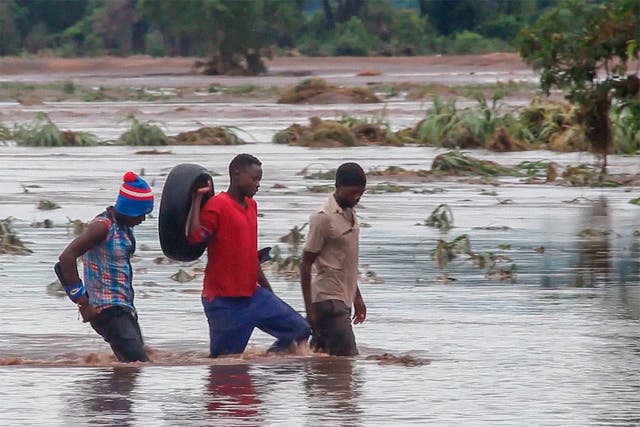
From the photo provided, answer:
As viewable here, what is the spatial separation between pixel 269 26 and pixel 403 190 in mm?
59263

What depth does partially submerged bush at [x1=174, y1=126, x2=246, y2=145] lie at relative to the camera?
3922cm

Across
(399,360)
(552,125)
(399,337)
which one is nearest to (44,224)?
(399,337)

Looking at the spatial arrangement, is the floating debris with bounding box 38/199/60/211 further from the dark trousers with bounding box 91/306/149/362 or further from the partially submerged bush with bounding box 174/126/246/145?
the partially submerged bush with bounding box 174/126/246/145

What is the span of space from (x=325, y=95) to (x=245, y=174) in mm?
49044

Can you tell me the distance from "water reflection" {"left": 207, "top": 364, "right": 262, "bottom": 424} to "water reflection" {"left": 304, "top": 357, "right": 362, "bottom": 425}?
314mm

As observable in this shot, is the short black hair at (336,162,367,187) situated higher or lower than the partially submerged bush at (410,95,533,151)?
higher

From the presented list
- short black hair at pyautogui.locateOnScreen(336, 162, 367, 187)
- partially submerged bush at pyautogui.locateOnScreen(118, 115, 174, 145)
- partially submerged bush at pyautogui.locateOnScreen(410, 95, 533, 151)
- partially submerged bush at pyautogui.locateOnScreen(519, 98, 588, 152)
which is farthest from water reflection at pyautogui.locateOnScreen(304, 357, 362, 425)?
partially submerged bush at pyautogui.locateOnScreen(118, 115, 174, 145)

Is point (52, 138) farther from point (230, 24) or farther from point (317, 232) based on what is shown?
point (230, 24)

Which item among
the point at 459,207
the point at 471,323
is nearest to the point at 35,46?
the point at 459,207

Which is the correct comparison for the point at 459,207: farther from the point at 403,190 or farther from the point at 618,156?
the point at 618,156

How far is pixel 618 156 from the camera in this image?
33250mm

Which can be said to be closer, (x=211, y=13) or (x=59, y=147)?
(x=59, y=147)

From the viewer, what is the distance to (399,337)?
12.0 metres

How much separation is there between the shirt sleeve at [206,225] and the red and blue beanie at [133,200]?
305 mm
